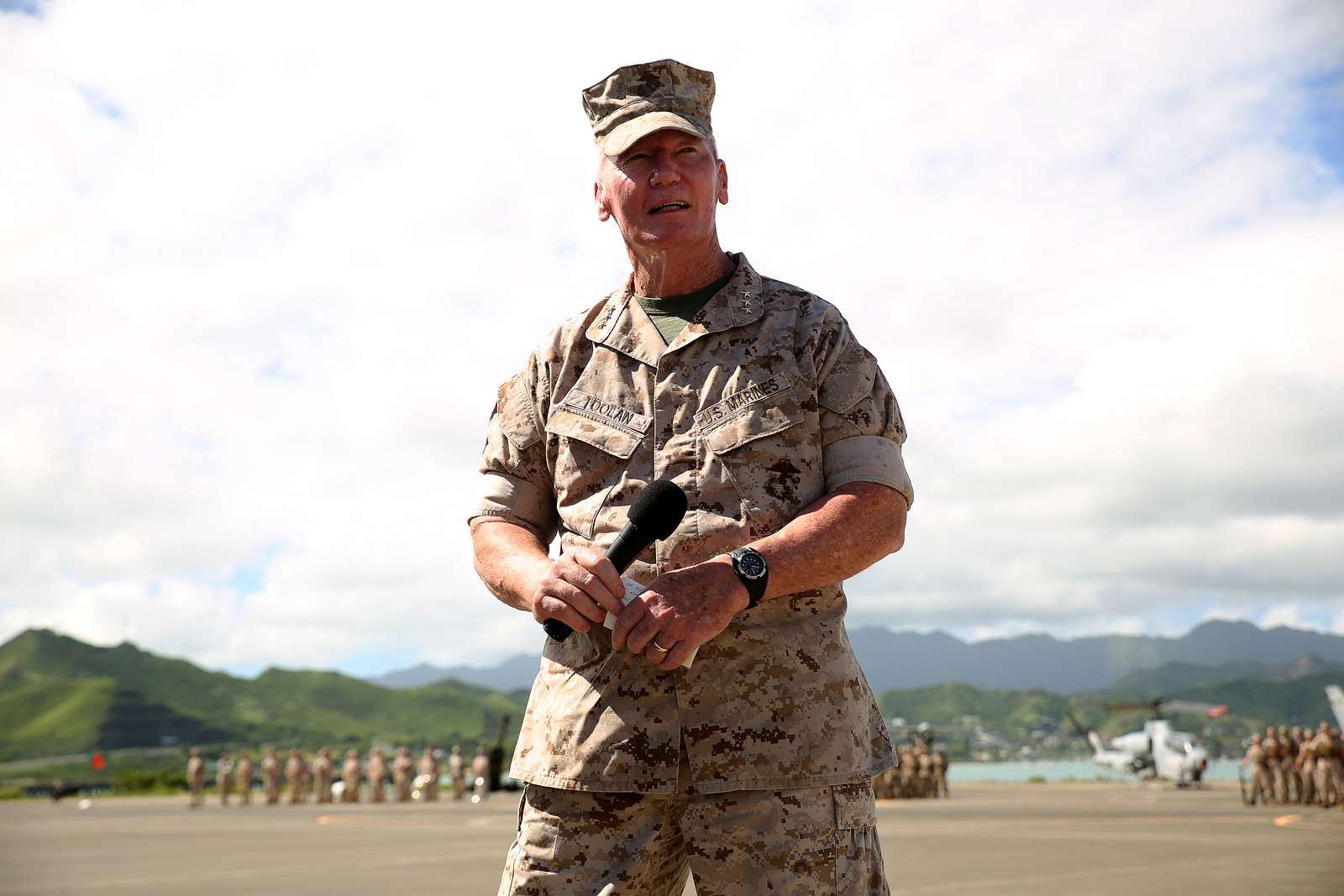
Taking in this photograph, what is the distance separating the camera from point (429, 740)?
194 m

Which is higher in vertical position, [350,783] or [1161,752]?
[1161,752]

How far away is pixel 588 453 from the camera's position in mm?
2822

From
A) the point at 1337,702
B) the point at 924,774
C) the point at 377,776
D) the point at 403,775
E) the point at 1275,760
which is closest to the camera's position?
the point at 1275,760

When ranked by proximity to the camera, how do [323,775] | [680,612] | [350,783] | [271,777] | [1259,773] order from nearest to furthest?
[680,612] < [1259,773] < [271,777] < [323,775] < [350,783]

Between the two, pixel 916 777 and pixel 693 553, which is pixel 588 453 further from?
pixel 916 777

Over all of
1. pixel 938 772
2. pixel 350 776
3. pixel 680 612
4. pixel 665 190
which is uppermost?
pixel 665 190

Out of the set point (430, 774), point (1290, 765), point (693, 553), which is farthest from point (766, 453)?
point (430, 774)

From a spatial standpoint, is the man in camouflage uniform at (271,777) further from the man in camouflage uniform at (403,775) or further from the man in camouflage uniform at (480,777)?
the man in camouflage uniform at (480,777)

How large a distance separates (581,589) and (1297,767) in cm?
3457

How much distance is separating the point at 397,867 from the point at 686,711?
40.7ft

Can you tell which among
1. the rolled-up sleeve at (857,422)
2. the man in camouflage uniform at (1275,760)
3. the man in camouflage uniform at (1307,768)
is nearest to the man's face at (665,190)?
the rolled-up sleeve at (857,422)

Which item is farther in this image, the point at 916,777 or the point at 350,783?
the point at 350,783

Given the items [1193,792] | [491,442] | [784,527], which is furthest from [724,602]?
[1193,792]

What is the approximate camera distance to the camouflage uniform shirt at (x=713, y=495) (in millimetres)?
2572
